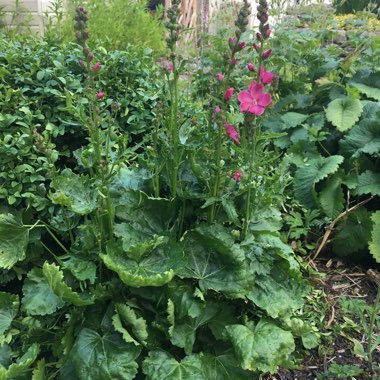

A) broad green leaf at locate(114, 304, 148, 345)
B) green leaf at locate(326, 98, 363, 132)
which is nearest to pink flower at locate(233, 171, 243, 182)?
broad green leaf at locate(114, 304, 148, 345)

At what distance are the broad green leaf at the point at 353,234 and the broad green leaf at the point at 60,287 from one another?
62.7 inches

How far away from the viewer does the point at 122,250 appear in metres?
1.67

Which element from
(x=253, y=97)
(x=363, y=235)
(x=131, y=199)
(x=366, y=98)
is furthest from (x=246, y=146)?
(x=366, y=98)

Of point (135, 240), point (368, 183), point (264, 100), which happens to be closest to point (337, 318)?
point (368, 183)

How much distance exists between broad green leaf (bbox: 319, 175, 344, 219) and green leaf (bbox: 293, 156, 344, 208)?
0.06 meters

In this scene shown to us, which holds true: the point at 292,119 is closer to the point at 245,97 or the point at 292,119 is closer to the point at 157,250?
the point at 245,97

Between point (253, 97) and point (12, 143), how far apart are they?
1161mm

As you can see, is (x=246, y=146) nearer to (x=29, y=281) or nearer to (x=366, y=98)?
(x=29, y=281)

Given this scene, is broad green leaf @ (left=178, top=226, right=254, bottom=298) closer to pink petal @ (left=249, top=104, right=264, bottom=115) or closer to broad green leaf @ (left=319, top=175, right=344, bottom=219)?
pink petal @ (left=249, top=104, right=264, bottom=115)

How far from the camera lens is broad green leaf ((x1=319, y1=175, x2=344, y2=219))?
8.66 feet

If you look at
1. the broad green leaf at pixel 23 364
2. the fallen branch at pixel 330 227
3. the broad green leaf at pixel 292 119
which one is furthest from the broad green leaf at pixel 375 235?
the broad green leaf at pixel 23 364

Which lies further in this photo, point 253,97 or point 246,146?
point 246,146

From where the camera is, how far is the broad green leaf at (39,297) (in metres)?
1.63

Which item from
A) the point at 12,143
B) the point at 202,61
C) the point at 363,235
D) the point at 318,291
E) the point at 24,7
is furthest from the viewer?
the point at 24,7
